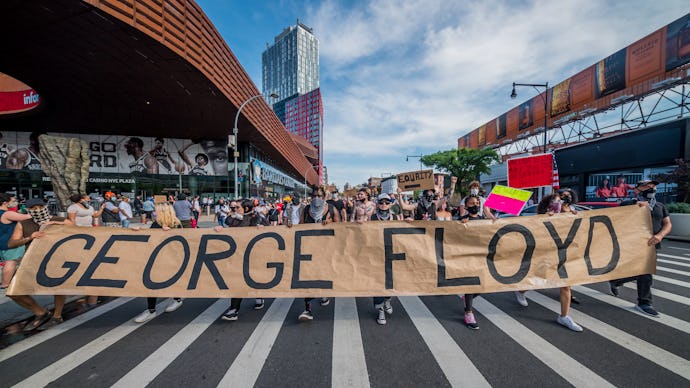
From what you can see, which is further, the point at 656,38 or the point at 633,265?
the point at 656,38

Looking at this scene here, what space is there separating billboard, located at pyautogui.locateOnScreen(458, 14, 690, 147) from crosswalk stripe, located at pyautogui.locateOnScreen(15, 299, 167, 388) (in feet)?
98.1

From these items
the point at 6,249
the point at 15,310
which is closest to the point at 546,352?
the point at 15,310

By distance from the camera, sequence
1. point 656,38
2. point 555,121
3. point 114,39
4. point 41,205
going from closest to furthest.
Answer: point 41,205
point 114,39
point 656,38
point 555,121

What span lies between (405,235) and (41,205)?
712cm

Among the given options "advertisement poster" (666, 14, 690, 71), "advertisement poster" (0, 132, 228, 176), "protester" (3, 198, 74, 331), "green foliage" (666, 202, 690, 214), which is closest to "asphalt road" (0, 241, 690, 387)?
"protester" (3, 198, 74, 331)

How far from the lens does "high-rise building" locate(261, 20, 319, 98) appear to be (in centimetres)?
14662

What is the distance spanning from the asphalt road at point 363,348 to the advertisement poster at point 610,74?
30714 mm

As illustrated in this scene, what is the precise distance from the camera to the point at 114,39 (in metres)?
9.97

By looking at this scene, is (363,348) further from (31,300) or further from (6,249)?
(6,249)

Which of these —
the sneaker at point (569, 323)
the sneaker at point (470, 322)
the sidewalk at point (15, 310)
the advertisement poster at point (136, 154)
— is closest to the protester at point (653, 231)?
the sneaker at point (569, 323)

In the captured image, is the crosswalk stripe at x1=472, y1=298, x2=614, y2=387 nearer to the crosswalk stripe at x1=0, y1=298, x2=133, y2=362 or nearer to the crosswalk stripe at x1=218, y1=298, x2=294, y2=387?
the crosswalk stripe at x1=218, y1=298, x2=294, y2=387

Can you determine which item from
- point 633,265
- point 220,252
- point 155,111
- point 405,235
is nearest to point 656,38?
point 633,265

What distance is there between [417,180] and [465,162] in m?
34.2

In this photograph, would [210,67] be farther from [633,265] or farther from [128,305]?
[633,265]
